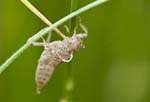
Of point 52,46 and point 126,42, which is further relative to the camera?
point 126,42

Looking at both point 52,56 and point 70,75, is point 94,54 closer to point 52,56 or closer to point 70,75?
point 52,56

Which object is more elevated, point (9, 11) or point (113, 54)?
point (9, 11)

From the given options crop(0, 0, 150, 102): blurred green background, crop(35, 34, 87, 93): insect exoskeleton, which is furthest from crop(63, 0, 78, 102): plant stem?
crop(0, 0, 150, 102): blurred green background

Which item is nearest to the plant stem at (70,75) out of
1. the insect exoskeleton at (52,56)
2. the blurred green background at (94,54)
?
the insect exoskeleton at (52,56)

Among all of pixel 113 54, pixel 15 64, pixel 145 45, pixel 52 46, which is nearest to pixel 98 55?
pixel 113 54

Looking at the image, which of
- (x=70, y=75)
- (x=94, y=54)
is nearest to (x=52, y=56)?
(x=70, y=75)

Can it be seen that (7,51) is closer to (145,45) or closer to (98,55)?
(98,55)

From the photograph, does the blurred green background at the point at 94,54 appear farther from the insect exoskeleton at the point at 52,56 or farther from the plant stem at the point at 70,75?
the plant stem at the point at 70,75
